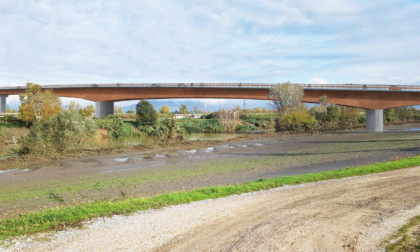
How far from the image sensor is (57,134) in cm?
3097

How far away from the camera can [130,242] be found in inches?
360

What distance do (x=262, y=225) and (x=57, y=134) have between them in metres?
25.5

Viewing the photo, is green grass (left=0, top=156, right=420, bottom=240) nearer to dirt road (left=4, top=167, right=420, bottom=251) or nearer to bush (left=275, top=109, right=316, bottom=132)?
dirt road (left=4, top=167, right=420, bottom=251)

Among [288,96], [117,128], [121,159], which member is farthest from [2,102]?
[121,159]

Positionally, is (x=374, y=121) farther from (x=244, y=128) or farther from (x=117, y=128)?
(x=117, y=128)

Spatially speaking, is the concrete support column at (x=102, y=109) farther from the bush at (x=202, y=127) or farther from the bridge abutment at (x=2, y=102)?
the bridge abutment at (x=2, y=102)

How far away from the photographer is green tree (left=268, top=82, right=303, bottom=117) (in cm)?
5903

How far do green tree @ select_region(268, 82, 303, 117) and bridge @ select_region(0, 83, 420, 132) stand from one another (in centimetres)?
249

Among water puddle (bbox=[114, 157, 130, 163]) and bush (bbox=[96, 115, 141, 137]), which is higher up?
bush (bbox=[96, 115, 141, 137])

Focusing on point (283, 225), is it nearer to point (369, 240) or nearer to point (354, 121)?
point (369, 240)

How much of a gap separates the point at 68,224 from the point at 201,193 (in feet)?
17.4

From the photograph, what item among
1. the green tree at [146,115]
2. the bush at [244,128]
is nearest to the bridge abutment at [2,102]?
the green tree at [146,115]

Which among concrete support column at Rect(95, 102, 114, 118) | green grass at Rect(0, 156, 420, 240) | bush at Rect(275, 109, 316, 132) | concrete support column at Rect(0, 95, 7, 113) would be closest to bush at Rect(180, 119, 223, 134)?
bush at Rect(275, 109, 316, 132)

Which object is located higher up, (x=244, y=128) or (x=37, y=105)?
(x=37, y=105)
